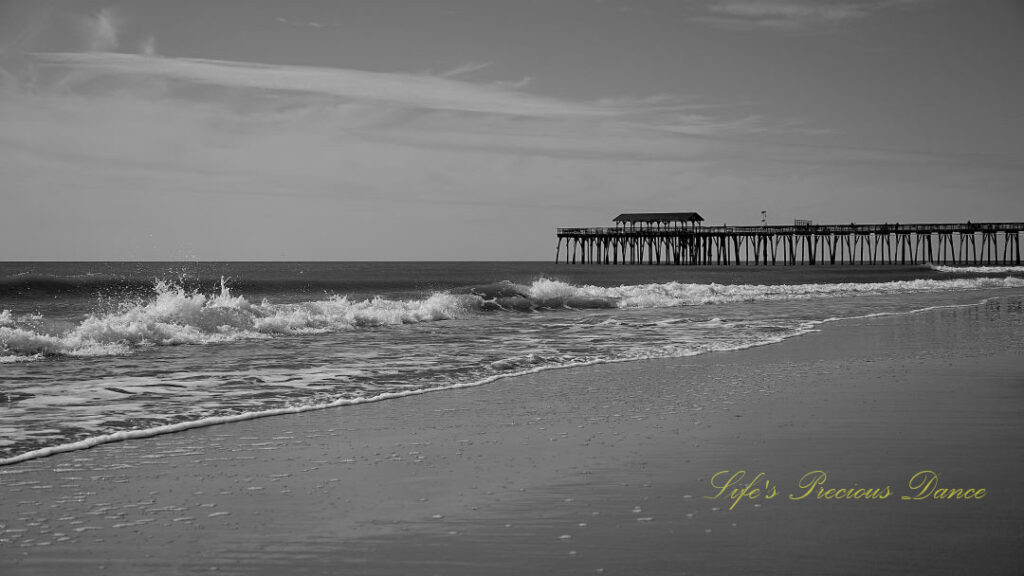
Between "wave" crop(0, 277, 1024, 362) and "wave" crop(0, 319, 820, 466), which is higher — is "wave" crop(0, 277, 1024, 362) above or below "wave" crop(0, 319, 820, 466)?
above

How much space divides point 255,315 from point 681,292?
798 inches

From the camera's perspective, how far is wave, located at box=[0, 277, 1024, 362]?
1277 cm

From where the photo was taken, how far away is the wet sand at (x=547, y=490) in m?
Answer: 3.90

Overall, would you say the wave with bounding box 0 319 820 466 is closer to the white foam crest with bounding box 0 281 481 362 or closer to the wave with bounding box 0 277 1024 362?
the wave with bounding box 0 277 1024 362

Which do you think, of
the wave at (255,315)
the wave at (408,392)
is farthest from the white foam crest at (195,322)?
the wave at (408,392)

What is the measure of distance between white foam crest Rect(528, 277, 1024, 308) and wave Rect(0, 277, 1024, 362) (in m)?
0.05

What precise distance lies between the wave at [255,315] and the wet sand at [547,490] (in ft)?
23.0

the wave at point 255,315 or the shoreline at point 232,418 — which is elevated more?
the wave at point 255,315

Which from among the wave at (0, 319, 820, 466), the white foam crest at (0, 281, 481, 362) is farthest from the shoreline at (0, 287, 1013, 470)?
the white foam crest at (0, 281, 481, 362)

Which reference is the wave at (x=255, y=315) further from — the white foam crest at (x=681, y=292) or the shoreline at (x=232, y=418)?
the shoreline at (x=232, y=418)

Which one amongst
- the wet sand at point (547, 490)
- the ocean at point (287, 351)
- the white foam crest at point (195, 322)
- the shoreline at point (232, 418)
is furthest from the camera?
the white foam crest at point (195, 322)

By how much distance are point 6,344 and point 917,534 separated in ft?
40.6

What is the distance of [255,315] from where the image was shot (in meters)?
17.7

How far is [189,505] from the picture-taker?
15.4 ft
